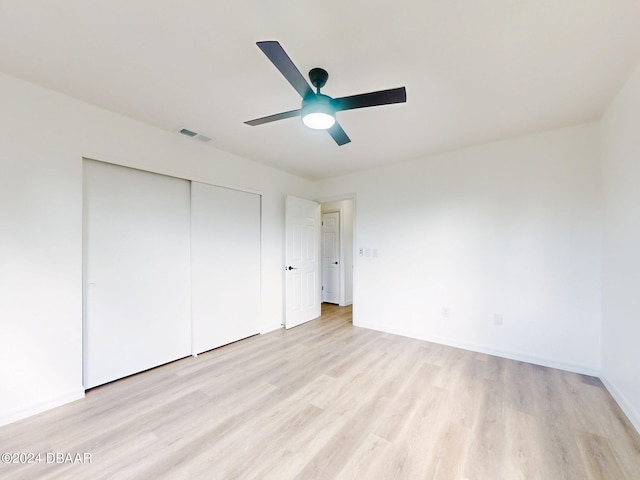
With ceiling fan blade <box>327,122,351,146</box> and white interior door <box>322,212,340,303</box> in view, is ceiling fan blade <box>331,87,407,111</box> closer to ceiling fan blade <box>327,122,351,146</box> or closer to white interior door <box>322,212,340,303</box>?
ceiling fan blade <box>327,122,351,146</box>

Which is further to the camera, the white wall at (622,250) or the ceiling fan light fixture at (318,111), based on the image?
the white wall at (622,250)

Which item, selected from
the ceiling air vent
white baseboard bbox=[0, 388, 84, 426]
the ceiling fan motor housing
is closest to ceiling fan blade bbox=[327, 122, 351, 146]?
the ceiling fan motor housing

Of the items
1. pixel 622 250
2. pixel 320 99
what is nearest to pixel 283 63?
pixel 320 99

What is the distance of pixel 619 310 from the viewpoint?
211 centimetres

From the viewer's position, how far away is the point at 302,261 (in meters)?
4.35

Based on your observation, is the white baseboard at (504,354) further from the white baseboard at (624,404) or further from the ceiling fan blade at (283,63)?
the ceiling fan blade at (283,63)

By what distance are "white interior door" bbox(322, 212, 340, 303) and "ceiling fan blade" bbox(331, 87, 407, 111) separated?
157 inches

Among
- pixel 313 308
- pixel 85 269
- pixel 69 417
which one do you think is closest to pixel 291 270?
pixel 313 308

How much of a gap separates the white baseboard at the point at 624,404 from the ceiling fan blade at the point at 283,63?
3.12m

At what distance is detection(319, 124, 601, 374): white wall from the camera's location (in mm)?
2609

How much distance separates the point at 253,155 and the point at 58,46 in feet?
6.53

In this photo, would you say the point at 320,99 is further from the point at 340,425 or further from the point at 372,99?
the point at 340,425

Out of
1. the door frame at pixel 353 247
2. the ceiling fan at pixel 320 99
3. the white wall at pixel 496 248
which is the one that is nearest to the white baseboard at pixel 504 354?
the white wall at pixel 496 248

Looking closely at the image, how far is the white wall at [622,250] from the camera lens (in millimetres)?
1840
